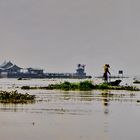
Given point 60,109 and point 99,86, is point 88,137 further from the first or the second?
point 99,86

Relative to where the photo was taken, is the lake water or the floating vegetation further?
the floating vegetation

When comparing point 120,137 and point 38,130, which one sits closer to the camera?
point 120,137

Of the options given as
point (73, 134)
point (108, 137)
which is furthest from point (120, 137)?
point (73, 134)

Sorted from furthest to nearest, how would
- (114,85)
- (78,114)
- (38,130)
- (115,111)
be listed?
(114,85), (115,111), (78,114), (38,130)

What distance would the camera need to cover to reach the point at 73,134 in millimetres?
28328

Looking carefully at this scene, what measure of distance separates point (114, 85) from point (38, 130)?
68.8 metres

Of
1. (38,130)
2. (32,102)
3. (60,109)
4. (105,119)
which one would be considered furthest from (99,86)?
Answer: (38,130)

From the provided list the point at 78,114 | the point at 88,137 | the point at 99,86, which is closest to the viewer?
the point at 88,137

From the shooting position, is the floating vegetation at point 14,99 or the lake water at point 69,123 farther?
the floating vegetation at point 14,99

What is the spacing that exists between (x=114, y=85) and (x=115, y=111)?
5638 cm

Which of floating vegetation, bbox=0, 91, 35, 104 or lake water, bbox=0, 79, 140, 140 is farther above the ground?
floating vegetation, bbox=0, 91, 35, 104

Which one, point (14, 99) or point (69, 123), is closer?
point (69, 123)

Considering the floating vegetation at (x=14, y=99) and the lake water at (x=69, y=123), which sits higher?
the floating vegetation at (x=14, y=99)

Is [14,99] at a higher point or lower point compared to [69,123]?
higher
